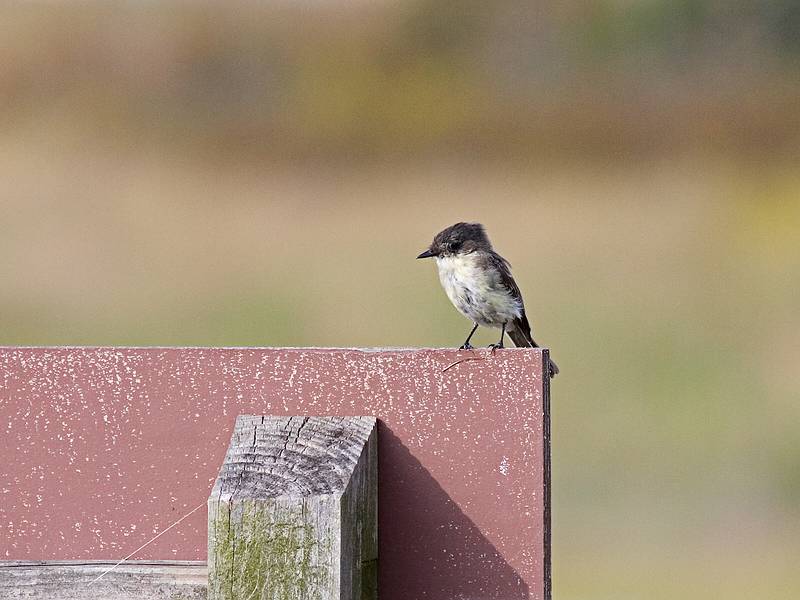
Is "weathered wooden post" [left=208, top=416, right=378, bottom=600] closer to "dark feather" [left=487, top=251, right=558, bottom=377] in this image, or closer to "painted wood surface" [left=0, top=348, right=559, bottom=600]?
"painted wood surface" [left=0, top=348, right=559, bottom=600]

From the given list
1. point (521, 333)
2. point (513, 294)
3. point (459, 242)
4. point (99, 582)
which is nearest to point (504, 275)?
point (513, 294)

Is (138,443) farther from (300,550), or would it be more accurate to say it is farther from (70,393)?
(300,550)

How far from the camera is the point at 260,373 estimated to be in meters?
2.28

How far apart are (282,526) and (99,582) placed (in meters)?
0.50

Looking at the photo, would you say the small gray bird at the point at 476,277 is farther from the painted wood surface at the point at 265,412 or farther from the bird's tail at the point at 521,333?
the painted wood surface at the point at 265,412

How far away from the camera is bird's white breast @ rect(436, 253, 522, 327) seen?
491 centimetres

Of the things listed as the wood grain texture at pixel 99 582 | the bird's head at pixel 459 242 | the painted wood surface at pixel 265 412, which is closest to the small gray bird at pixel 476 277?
the bird's head at pixel 459 242

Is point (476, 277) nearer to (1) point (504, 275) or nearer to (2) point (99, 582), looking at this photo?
(1) point (504, 275)

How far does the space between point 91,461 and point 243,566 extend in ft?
2.30

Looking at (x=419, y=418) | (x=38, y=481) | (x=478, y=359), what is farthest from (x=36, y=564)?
(x=478, y=359)

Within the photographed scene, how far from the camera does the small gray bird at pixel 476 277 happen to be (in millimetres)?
4922

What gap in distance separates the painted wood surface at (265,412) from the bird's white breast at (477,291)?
2653 mm

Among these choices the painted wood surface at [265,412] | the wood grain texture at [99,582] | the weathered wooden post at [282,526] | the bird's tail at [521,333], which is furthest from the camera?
the bird's tail at [521,333]

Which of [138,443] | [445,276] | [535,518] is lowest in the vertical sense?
[535,518]
